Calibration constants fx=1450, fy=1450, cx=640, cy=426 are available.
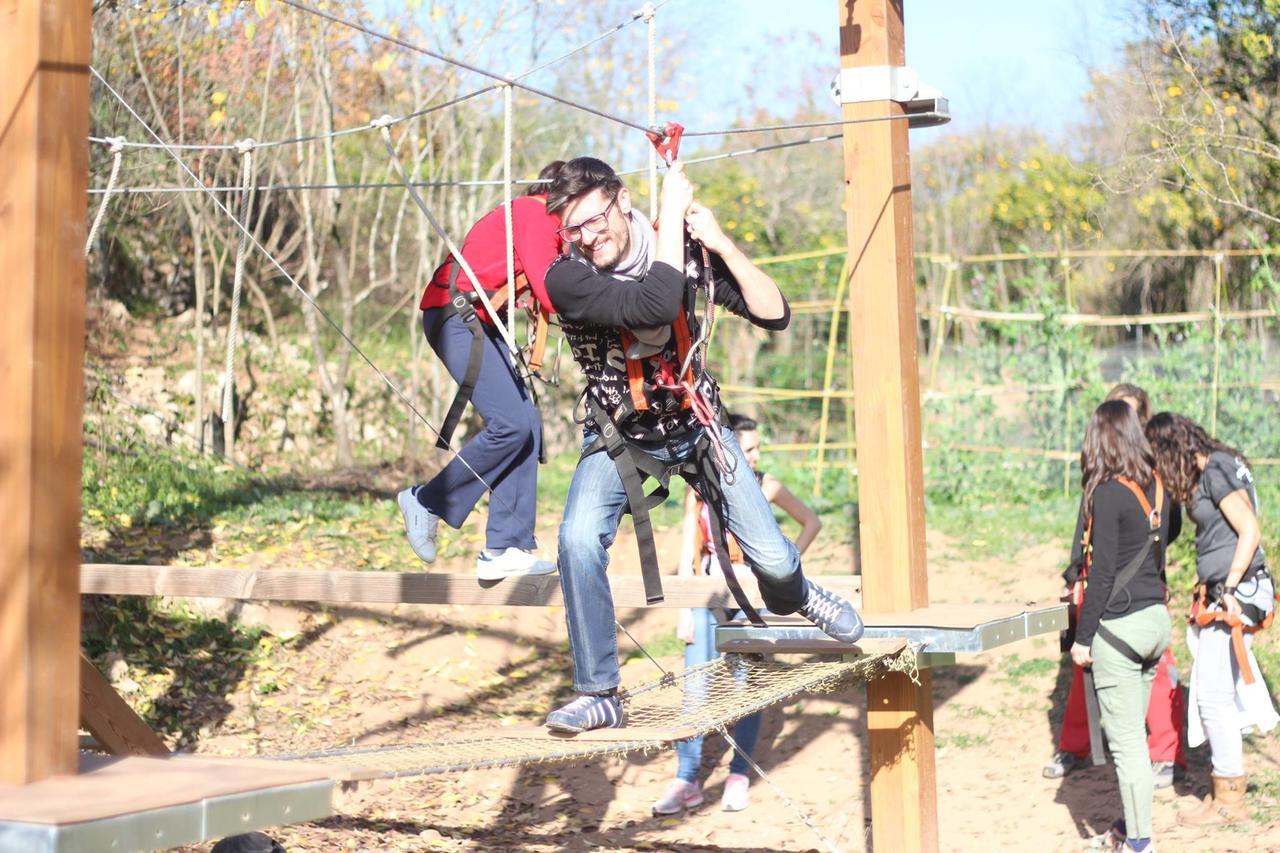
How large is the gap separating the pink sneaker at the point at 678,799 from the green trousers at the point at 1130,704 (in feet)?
6.39

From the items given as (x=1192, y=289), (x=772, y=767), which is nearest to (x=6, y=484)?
(x=772, y=767)

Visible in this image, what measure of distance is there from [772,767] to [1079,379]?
14.6ft

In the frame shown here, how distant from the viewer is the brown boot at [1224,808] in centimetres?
568

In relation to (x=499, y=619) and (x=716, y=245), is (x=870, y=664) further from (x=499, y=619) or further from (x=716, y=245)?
(x=499, y=619)

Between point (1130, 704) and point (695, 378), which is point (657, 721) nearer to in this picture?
point (695, 378)

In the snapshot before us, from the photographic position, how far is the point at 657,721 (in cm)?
355

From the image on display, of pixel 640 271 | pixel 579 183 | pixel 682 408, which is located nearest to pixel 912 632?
pixel 682 408

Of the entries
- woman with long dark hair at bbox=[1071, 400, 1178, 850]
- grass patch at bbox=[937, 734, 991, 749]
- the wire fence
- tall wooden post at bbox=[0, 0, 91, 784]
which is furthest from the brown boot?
tall wooden post at bbox=[0, 0, 91, 784]

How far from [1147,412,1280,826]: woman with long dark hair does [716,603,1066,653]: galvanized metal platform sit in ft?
5.24

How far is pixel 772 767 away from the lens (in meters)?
6.86

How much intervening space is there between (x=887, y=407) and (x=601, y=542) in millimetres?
1298

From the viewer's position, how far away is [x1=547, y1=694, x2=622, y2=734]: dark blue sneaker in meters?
3.36

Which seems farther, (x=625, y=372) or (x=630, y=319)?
(x=625, y=372)

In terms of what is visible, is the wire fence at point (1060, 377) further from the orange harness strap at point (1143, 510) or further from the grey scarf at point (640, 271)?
the grey scarf at point (640, 271)
